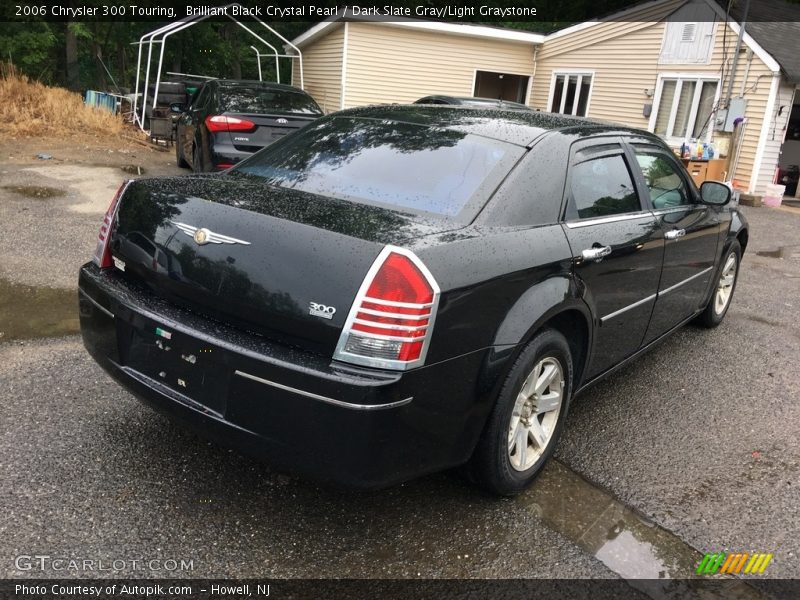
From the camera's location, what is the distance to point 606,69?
1766 centimetres

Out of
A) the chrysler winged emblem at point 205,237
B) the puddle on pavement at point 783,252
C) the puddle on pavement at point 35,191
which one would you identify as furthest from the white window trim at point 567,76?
the chrysler winged emblem at point 205,237

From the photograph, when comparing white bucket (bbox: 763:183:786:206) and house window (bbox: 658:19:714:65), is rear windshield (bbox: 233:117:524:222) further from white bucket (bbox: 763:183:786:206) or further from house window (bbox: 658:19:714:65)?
house window (bbox: 658:19:714:65)

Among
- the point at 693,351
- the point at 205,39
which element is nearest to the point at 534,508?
the point at 693,351

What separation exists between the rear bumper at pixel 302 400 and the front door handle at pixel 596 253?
85 cm

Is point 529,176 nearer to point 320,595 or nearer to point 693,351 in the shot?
point 320,595

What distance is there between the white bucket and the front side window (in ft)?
35.5

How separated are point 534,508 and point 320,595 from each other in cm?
108

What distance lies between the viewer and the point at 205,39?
1172 inches

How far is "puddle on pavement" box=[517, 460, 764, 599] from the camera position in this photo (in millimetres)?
2551

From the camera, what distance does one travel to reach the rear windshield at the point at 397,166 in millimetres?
2816

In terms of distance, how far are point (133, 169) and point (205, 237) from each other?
9.46 m

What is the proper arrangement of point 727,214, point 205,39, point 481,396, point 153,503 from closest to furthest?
point 481,396 → point 153,503 → point 727,214 → point 205,39

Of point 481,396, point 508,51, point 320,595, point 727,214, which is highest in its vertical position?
point 508,51
